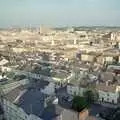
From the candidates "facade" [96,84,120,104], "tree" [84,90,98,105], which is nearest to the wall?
"facade" [96,84,120,104]

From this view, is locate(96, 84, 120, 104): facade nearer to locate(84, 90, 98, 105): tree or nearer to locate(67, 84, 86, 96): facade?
locate(84, 90, 98, 105): tree

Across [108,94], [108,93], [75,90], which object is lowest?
[75,90]

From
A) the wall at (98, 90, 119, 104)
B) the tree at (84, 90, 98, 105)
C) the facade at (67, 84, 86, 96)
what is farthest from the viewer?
the facade at (67, 84, 86, 96)

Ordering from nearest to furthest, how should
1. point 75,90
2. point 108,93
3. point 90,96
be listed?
1. point 90,96
2. point 108,93
3. point 75,90

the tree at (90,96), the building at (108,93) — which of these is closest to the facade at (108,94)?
the building at (108,93)

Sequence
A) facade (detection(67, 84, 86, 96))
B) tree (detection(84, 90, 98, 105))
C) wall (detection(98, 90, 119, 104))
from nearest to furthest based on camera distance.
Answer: tree (detection(84, 90, 98, 105)) < wall (detection(98, 90, 119, 104)) < facade (detection(67, 84, 86, 96))

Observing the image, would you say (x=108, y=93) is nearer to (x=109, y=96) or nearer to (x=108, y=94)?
(x=108, y=94)

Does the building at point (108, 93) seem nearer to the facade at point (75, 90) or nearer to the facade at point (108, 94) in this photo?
the facade at point (108, 94)

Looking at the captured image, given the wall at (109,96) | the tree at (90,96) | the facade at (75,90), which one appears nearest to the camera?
the tree at (90,96)

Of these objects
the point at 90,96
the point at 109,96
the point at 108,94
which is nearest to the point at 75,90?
the point at 90,96

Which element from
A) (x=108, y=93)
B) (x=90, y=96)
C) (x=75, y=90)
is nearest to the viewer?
(x=90, y=96)

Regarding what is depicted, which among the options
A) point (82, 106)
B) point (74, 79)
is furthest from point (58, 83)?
point (82, 106)

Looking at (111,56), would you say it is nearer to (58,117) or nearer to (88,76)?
(88,76)
